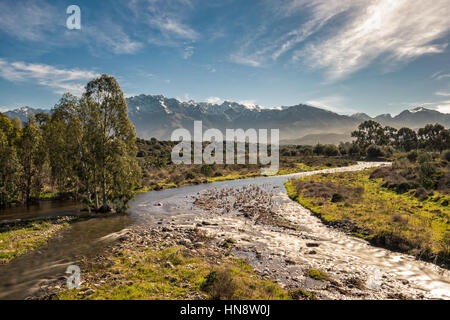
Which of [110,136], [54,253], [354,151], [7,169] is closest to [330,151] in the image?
[354,151]

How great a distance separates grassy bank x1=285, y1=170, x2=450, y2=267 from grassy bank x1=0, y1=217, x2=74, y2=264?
32.2 metres

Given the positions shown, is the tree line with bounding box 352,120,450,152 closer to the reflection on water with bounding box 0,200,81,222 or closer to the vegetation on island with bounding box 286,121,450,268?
the vegetation on island with bounding box 286,121,450,268

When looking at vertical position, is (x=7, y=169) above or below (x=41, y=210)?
above

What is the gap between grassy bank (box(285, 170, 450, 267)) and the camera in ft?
67.4

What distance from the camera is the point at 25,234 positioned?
22844 millimetres

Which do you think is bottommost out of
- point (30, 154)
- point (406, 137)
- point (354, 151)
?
point (30, 154)

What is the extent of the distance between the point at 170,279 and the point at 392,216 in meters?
26.9

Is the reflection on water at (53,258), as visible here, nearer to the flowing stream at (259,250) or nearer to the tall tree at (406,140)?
the flowing stream at (259,250)

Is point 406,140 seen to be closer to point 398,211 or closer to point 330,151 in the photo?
point 330,151

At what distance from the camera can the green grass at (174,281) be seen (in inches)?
482

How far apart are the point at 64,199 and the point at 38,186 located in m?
5.44

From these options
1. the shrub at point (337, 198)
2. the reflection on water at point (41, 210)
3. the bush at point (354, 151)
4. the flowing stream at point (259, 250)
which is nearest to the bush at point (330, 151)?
the bush at point (354, 151)

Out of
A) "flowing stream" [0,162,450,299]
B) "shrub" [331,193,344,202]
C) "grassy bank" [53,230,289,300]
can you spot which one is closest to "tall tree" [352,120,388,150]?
"shrub" [331,193,344,202]

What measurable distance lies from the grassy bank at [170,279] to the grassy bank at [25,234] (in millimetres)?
8243
